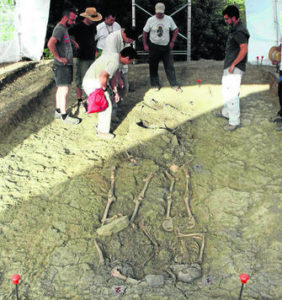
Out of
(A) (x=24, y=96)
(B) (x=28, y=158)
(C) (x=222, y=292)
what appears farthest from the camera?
(A) (x=24, y=96)

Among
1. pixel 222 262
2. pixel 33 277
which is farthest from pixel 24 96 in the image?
pixel 222 262

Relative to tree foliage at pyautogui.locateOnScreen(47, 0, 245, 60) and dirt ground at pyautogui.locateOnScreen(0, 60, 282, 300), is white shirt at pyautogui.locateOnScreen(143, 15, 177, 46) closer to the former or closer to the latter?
dirt ground at pyautogui.locateOnScreen(0, 60, 282, 300)

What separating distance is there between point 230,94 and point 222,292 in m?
3.27

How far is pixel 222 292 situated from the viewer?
327 centimetres

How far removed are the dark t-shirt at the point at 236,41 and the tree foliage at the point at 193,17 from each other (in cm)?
655

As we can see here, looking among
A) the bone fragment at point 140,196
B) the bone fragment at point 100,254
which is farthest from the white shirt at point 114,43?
the bone fragment at point 100,254

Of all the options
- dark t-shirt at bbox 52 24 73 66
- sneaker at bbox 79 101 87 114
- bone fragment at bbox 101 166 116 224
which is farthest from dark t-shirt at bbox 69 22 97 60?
bone fragment at bbox 101 166 116 224

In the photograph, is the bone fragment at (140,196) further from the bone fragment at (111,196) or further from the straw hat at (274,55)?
the straw hat at (274,55)

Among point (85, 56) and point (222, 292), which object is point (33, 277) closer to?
point (222, 292)

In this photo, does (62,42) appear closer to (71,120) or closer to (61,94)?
(61,94)

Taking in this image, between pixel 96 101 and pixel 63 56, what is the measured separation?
100 centimetres

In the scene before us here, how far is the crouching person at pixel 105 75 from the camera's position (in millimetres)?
5078

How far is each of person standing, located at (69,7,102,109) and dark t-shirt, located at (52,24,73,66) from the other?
0.62m

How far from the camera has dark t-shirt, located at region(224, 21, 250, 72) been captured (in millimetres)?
5168
